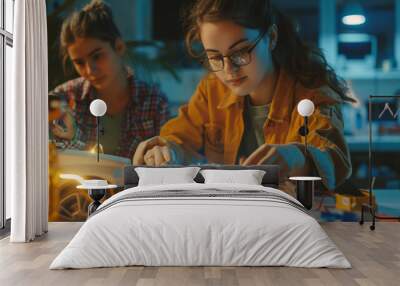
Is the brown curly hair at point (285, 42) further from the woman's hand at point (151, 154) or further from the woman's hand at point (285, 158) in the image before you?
the woman's hand at point (151, 154)

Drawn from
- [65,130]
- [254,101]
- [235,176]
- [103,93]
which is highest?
[103,93]

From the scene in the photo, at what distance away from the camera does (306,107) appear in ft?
22.1

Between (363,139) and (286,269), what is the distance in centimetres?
345

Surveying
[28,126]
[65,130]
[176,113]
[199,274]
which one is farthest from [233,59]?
[199,274]

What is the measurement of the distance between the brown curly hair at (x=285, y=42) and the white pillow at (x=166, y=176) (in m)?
1.95

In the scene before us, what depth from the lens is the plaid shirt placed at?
7258 millimetres

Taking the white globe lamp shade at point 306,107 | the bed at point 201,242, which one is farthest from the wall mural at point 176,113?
the bed at point 201,242

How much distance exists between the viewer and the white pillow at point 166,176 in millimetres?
6473

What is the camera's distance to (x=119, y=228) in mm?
4398

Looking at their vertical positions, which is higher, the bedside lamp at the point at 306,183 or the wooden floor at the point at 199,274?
the bedside lamp at the point at 306,183

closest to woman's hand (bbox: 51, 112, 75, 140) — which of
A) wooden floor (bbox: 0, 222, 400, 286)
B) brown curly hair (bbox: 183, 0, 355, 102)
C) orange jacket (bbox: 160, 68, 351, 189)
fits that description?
orange jacket (bbox: 160, 68, 351, 189)

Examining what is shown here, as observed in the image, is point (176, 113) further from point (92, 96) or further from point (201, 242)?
point (201, 242)

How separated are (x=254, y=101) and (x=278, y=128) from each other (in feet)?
1.62

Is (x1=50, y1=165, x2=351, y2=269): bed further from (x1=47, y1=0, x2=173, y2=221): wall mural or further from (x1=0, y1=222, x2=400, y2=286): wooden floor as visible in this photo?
(x1=47, y1=0, x2=173, y2=221): wall mural
